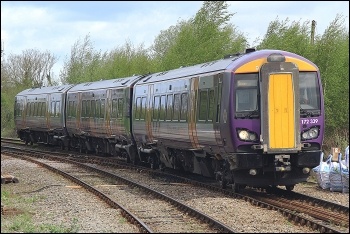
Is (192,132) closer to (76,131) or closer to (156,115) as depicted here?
(156,115)

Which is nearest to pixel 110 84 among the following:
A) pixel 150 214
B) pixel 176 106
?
pixel 176 106

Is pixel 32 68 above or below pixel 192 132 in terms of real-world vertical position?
above

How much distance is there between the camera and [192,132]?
15.3 meters

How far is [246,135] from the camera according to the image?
12844 mm

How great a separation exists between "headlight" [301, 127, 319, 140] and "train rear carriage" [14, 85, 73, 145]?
66.8ft

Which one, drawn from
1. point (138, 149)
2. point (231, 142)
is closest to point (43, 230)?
point (231, 142)

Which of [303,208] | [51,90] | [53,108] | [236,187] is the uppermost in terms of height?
[51,90]

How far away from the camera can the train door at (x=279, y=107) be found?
41.9 feet

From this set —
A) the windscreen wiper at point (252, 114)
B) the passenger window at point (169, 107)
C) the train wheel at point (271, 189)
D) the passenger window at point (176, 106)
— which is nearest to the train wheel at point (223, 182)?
the train wheel at point (271, 189)

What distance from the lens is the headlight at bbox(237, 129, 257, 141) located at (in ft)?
42.1

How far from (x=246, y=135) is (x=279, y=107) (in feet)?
2.82

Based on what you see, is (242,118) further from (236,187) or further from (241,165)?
(236,187)

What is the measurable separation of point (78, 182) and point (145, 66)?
28.2m

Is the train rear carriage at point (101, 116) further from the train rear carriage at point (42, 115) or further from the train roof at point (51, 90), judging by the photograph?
the train roof at point (51, 90)
